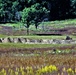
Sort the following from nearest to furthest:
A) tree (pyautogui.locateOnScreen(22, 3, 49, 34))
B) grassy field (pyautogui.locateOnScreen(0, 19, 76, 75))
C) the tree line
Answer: grassy field (pyautogui.locateOnScreen(0, 19, 76, 75)), tree (pyautogui.locateOnScreen(22, 3, 49, 34)), the tree line

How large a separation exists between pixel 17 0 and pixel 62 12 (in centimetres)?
3201

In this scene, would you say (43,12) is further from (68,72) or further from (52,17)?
(68,72)

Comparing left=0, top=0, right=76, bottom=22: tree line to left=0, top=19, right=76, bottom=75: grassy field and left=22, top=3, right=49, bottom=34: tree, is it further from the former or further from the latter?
left=0, top=19, right=76, bottom=75: grassy field

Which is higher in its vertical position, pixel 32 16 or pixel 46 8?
pixel 32 16

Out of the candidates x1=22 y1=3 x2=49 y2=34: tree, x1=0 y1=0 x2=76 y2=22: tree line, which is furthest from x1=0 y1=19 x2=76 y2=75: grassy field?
x1=0 y1=0 x2=76 y2=22: tree line

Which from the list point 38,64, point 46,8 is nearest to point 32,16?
point 46,8

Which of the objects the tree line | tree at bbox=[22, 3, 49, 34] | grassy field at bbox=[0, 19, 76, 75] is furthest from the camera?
the tree line

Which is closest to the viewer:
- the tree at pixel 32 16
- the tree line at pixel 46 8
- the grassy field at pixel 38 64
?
the grassy field at pixel 38 64

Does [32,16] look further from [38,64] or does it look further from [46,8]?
[38,64]

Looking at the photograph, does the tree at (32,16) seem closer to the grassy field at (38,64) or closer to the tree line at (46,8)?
the tree line at (46,8)

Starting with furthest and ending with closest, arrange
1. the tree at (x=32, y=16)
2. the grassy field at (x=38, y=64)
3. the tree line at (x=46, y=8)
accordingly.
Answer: the tree line at (x=46, y=8)
the tree at (x=32, y=16)
the grassy field at (x=38, y=64)

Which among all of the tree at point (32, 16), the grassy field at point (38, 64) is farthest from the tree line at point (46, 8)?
the grassy field at point (38, 64)

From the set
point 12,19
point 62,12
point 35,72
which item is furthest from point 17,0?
point 35,72

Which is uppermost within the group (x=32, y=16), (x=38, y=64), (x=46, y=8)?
(x=38, y=64)
